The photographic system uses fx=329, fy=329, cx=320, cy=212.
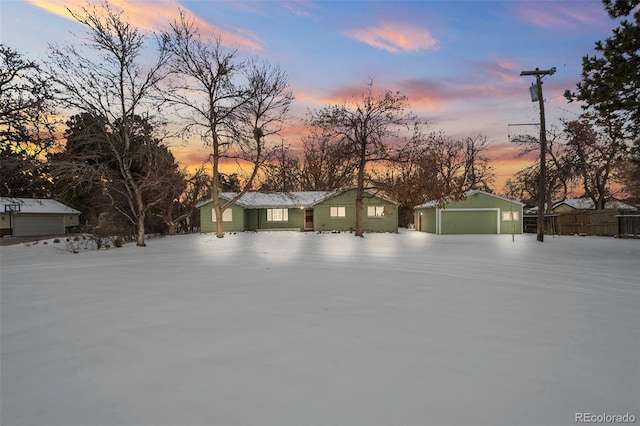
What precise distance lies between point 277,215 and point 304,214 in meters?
2.69

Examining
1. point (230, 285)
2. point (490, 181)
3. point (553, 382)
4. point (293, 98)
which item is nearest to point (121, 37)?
point (293, 98)

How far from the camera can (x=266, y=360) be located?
3285 mm

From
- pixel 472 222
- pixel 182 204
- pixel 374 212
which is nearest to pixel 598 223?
pixel 472 222

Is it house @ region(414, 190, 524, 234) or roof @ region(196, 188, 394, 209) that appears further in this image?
roof @ region(196, 188, 394, 209)

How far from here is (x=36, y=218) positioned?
34625 mm

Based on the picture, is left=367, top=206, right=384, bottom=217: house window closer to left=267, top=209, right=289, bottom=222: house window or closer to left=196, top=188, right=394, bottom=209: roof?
left=196, top=188, right=394, bottom=209: roof

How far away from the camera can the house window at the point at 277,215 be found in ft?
104

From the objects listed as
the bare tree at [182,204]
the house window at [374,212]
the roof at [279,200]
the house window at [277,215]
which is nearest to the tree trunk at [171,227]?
the bare tree at [182,204]

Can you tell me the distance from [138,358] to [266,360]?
1304 millimetres

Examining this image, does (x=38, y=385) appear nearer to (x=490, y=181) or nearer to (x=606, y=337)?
(x=606, y=337)

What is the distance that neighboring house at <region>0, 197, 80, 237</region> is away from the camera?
106 feet

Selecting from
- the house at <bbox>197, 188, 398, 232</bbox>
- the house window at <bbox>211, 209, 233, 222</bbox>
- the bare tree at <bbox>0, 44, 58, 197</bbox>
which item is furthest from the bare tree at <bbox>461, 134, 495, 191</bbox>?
the bare tree at <bbox>0, 44, 58, 197</bbox>

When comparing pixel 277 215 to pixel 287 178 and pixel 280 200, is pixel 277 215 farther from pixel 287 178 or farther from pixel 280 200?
pixel 287 178

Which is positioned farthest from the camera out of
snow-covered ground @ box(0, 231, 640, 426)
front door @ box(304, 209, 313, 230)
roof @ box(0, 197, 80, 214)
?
roof @ box(0, 197, 80, 214)
